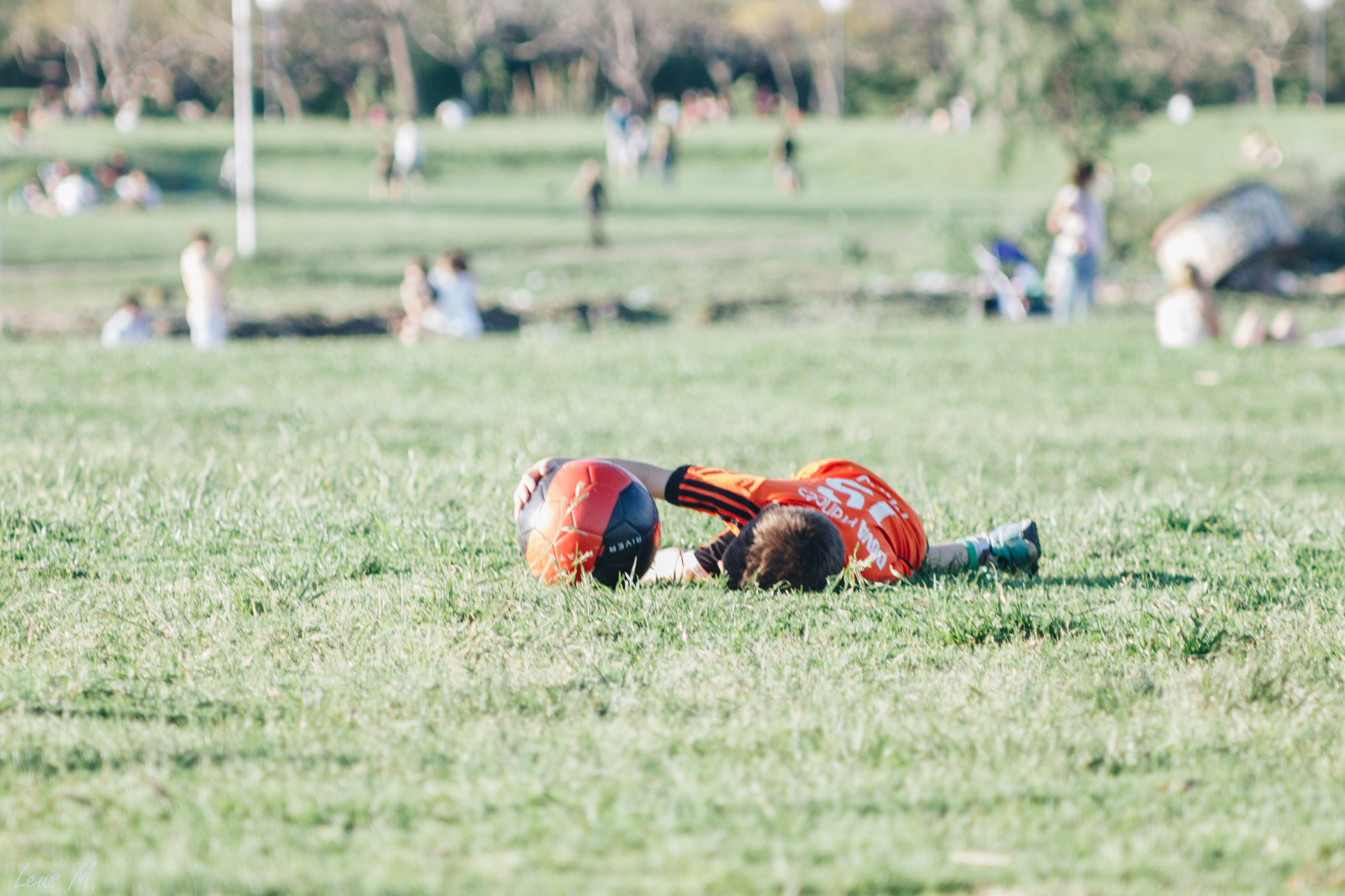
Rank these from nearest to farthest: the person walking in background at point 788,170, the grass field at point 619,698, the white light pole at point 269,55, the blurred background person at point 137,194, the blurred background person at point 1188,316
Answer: the grass field at point 619,698, the blurred background person at point 1188,316, the blurred background person at point 137,194, the person walking in background at point 788,170, the white light pole at point 269,55

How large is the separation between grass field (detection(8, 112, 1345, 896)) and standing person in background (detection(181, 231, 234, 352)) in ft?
19.0

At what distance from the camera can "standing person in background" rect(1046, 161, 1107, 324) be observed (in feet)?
58.7

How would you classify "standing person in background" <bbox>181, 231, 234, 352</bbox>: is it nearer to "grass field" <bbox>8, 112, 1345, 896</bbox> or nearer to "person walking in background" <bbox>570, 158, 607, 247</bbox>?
"grass field" <bbox>8, 112, 1345, 896</bbox>

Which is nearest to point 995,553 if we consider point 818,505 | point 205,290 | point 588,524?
point 818,505

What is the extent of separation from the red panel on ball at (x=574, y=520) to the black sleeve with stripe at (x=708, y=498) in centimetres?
20

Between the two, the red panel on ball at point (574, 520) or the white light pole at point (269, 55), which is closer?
the red panel on ball at point (574, 520)

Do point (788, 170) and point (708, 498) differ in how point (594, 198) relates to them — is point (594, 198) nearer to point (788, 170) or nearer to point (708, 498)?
point (788, 170)

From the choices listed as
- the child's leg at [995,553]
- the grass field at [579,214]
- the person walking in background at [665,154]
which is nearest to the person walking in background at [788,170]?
the grass field at [579,214]

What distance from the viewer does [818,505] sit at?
212 inches

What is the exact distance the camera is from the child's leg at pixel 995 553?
5.71 meters

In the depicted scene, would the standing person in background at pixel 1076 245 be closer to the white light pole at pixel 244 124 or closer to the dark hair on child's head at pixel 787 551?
the dark hair on child's head at pixel 787 551

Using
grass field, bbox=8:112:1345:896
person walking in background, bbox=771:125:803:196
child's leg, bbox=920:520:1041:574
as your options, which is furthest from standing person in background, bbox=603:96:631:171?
child's leg, bbox=920:520:1041:574

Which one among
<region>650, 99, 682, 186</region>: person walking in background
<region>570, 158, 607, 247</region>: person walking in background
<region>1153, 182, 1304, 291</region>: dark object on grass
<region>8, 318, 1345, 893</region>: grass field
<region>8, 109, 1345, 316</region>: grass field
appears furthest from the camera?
<region>650, 99, 682, 186</region>: person walking in background

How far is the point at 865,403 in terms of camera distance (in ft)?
39.8
